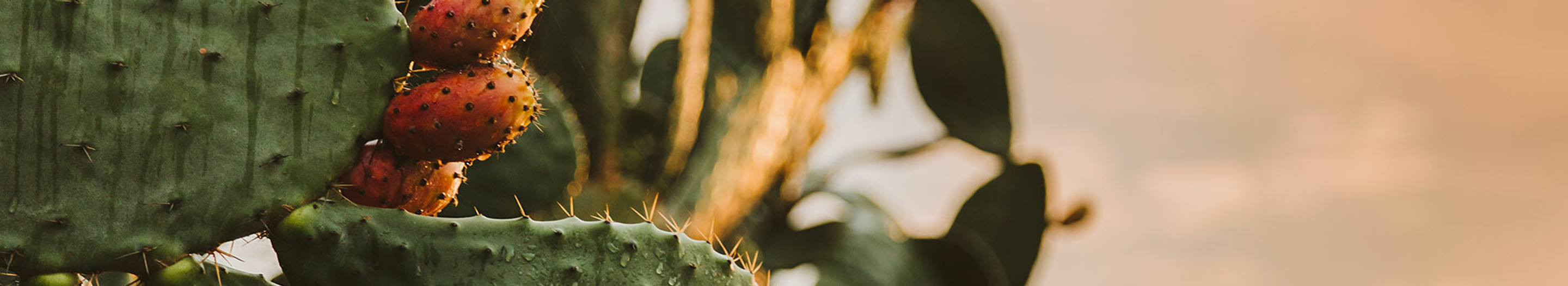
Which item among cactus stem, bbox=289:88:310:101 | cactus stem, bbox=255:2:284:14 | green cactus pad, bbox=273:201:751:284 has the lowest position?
green cactus pad, bbox=273:201:751:284

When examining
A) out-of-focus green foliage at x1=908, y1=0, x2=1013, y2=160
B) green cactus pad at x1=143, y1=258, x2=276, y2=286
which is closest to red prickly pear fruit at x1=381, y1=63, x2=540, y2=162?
green cactus pad at x1=143, y1=258, x2=276, y2=286

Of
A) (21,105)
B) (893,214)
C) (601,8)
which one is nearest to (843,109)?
(893,214)

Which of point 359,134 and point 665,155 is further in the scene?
point 665,155

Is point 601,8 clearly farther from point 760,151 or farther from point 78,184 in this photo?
point 78,184

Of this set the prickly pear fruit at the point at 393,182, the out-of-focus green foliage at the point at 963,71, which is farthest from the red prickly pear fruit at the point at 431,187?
the out-of-focus green foliage at the point at 963,71

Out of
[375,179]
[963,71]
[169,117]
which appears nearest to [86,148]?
[169,117]

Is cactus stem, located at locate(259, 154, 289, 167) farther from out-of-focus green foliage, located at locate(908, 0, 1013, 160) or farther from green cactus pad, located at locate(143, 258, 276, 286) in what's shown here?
out-of-focus green foliage, located at locate(908, 0, 1013, 160)

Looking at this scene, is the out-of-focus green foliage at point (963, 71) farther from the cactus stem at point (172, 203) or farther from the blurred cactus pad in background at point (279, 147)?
the cactus stem at point (172, 203)
